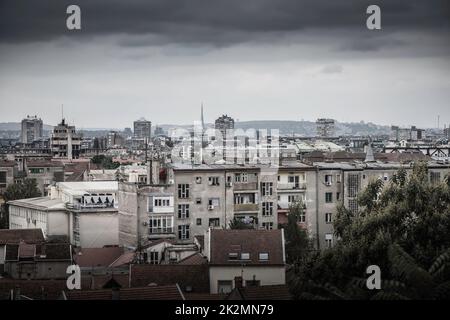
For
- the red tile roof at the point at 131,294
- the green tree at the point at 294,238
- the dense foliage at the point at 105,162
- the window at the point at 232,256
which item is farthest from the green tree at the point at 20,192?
the red tile roof at the point at 131,294

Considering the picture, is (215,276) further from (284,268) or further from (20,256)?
(20,256)

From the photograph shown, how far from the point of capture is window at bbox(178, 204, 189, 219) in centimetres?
2736

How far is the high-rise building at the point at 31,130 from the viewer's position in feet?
371

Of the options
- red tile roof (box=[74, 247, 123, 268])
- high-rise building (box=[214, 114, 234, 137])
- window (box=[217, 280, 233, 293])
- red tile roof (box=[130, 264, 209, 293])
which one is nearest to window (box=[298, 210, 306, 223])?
red tile roof (box=[74, 247, 123, 268])

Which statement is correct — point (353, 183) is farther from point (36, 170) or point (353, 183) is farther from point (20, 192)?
point (36, 170)

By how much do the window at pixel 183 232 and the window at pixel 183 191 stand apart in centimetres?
82

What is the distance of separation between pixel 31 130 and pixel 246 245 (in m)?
102

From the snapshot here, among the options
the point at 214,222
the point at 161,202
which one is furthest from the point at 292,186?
the point at 161,202

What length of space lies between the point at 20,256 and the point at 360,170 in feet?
37.2

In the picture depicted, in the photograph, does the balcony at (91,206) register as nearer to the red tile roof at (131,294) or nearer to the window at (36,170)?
the red tile roof at (131,294)

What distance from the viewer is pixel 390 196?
21078mm

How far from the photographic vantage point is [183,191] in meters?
27.5

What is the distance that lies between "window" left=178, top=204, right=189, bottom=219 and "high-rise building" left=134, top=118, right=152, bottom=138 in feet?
275
